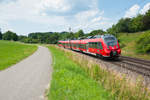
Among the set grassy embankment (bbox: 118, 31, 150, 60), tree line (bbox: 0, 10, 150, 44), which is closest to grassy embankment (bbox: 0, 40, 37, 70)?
tree line (bbox: 0, 10, 150, 44)

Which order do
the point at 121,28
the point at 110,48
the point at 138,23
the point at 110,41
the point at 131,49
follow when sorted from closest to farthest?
the point at 110,48
the point at 110,41
the point at 131,49
the point at 138,23
the point at 121,28

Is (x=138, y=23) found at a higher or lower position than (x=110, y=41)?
higher

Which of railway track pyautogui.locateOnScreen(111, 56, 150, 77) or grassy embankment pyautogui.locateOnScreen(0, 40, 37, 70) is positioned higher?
grassy embankment pyautogui.locateOnScreen(0, 40, 37, 70)

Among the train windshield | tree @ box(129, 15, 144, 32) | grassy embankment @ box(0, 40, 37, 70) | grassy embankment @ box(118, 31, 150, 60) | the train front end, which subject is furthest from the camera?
tree @ box(129, 15, 144, 32)

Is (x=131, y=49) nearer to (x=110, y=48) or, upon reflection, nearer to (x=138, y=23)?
(x=110, y=48)

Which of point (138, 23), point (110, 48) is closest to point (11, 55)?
point (110, 48)

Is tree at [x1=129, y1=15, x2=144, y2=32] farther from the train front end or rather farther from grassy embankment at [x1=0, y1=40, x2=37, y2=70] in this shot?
grassy embankment at [x1=0, y1=40, x2=37, y2=70]

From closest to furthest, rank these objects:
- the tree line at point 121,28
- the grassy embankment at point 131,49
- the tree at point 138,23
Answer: the grassy embankment at point 131,49 → the tree line at point 121,28 → the tree at point 138,23

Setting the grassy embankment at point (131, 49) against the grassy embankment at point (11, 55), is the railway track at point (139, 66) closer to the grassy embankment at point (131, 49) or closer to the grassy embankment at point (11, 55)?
the grassy embankment at point (131, 49)

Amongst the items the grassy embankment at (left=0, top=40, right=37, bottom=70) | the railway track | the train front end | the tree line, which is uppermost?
the tree line

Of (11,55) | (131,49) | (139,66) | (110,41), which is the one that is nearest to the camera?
(139,66)

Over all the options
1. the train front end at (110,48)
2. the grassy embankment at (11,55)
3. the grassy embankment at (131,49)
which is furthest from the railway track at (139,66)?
the grassy embankment at (11,55)

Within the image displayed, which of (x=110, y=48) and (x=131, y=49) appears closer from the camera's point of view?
(x=110, y=48)

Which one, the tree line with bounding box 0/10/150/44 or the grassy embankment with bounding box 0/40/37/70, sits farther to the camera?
the tree line with bounding box 0/10/150/44
